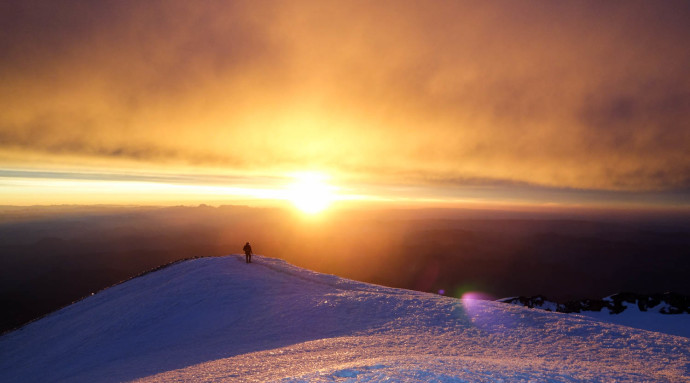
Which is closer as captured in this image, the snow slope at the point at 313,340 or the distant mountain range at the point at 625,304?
the snow slope at the point at 313,340

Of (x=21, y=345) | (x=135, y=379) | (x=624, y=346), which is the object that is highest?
(x=624, y=346)

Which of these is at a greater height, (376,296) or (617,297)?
(376,296)

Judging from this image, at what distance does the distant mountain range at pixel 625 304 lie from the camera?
1046 inches

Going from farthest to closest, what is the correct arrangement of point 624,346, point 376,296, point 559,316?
point 376,296, point 559,316, point 624,346

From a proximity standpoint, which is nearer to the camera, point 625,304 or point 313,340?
point 313,340

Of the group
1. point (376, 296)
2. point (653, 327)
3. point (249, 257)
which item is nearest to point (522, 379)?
point (376, 296)

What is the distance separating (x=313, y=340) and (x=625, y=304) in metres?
29.0

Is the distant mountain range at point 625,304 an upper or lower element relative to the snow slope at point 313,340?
lower

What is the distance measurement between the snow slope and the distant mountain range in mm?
16022

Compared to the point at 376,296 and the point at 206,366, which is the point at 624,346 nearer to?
the point at 376,296

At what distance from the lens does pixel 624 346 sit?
40.0ft

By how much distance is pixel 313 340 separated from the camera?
43.5ft

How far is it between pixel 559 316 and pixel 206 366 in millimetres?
15226

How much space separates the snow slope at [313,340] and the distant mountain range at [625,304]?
16.0 meters
